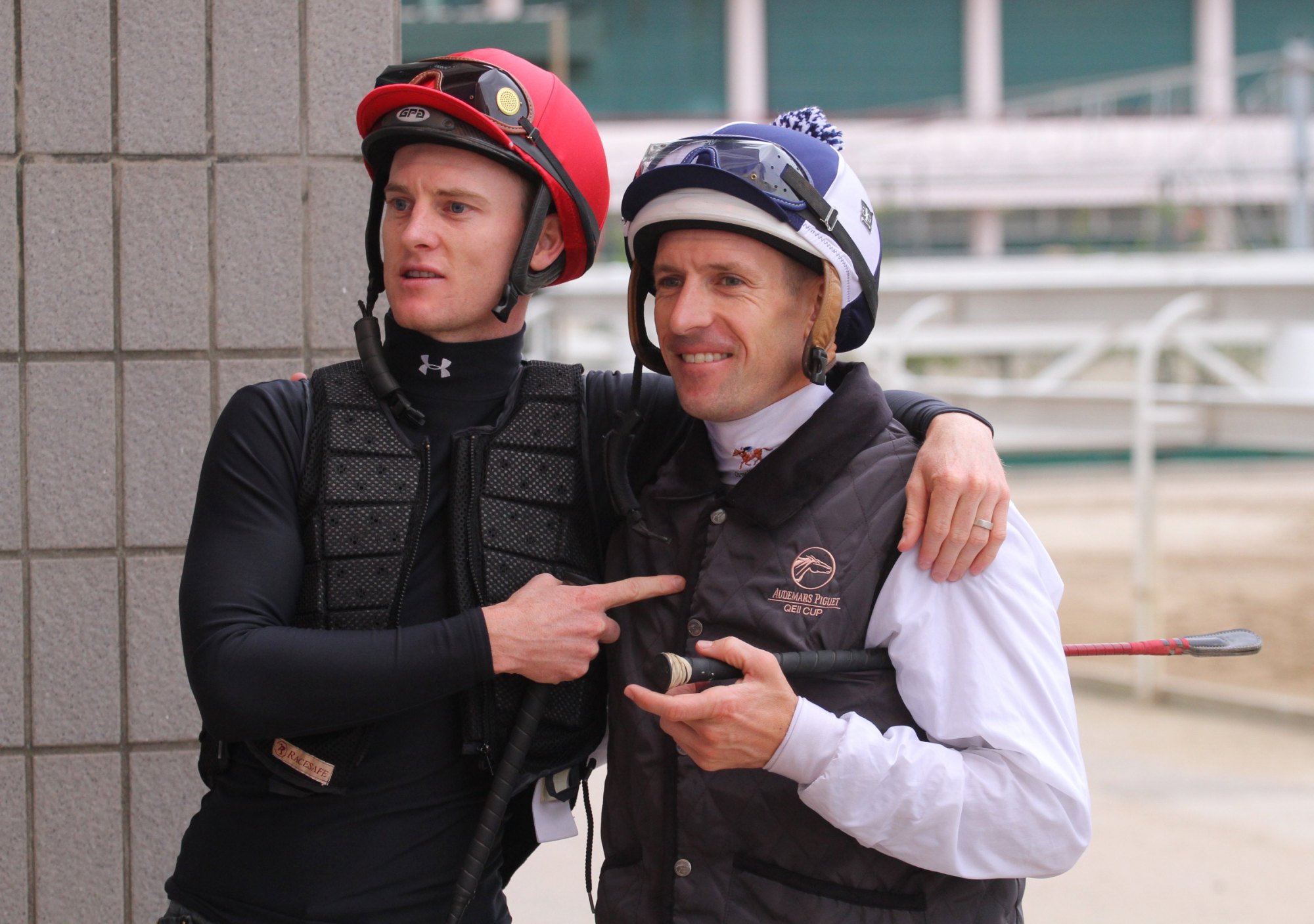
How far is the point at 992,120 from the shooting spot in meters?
27.0

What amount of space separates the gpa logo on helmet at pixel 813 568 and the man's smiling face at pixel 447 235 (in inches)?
23.7

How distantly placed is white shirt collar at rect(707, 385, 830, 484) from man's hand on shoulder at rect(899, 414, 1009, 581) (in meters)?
0.18

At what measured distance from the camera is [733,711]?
5.07 feet

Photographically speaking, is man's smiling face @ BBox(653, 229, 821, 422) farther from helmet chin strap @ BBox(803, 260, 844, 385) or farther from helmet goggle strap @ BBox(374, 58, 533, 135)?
helmet goggle strap @ BBox(374, 58, 533, 135)

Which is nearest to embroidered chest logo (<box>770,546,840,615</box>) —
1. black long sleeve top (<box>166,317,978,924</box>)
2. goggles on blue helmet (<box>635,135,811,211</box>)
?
black long sleeve top (<box>166,317,978,924</box>)

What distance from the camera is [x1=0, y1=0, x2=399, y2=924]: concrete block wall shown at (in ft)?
9.11

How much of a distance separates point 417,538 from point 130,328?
4.08 ft

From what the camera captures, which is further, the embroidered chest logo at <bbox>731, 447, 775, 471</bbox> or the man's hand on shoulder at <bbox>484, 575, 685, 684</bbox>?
the embroidered chest logo at <bbox>731, 447, 775, 471</bbox>

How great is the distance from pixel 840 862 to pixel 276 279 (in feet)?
5.86

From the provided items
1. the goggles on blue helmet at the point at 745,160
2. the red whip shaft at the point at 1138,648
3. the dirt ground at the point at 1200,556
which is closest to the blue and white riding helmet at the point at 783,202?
the goggles on blue helmet at the point at 745,160

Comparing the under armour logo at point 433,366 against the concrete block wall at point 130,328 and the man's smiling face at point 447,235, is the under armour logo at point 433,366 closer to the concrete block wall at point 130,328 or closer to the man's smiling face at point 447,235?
the man's smiling face at point 447,235

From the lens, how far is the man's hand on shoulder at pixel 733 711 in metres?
1.54

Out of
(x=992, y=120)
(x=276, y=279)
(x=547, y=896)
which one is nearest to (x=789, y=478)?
(x=276, y=279)

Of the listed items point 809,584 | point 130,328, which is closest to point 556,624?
point 809,584
